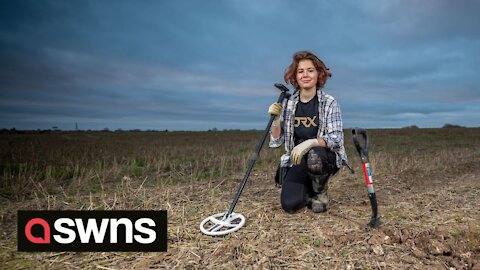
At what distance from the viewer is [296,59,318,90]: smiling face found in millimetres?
4141

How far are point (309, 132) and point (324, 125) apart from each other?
0.22 metres

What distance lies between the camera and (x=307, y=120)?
4234 millimetres

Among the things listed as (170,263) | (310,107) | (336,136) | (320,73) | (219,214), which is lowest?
(170,263)

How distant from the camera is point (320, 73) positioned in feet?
13.9

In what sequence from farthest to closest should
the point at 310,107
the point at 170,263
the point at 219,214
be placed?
the point at 310,107 < the point at 219,214 < the point at 170,263

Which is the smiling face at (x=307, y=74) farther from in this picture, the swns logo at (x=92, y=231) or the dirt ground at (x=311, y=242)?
the swns logo at (x=92, y=231)

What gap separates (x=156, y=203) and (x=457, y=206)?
4.38m

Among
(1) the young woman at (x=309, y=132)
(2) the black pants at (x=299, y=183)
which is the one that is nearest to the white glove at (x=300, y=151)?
(1) the young woman at (x=309, y=132)

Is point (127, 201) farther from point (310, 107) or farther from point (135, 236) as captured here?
point (310, 107)

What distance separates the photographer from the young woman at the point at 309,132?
4.02 metres

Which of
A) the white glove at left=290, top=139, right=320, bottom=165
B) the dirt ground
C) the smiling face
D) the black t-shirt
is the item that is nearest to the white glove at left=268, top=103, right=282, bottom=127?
the black t-shirt

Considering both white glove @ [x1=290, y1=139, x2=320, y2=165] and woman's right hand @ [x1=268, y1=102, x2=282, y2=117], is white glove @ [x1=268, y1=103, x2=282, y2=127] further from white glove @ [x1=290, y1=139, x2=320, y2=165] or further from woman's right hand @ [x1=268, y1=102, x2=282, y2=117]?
white glove @ [x1=290, y1=139, x2=320, y2=165]

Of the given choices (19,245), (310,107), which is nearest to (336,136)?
(310,107)

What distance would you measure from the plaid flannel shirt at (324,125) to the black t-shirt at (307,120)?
0.18 feet
